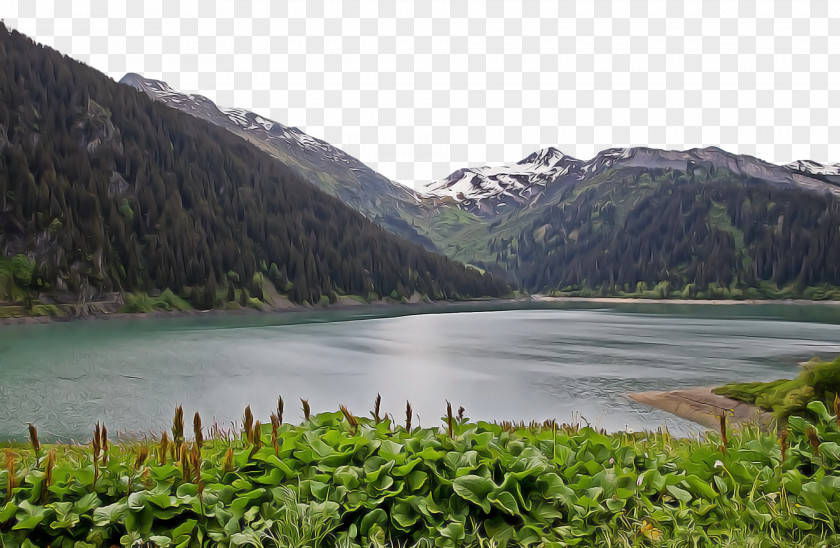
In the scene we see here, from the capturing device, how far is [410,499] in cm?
470

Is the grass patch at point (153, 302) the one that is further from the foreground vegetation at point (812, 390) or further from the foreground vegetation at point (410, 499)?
the foreground vegetation at point (812, 390)

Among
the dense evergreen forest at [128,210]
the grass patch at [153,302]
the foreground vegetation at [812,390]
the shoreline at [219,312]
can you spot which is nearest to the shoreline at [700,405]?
the foreground vegetation at [812,390]

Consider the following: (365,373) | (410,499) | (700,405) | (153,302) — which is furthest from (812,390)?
(153,302)

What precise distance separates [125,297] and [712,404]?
12936 centimetres

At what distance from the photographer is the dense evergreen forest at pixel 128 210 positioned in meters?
120

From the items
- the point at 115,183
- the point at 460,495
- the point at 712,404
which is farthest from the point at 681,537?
the point at 115,183

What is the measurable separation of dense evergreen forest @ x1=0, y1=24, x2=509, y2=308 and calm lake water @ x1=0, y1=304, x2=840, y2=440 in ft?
212

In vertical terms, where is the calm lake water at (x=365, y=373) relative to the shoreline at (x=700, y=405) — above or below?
below

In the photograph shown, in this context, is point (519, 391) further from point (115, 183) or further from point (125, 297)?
point (115, 183)

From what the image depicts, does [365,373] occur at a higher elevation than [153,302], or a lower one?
lower

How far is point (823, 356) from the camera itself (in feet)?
148

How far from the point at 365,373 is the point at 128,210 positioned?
138427 millimetres

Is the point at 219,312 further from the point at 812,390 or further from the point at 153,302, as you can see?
the point at 812,390

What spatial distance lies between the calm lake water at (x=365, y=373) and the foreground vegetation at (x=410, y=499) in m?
4.52
